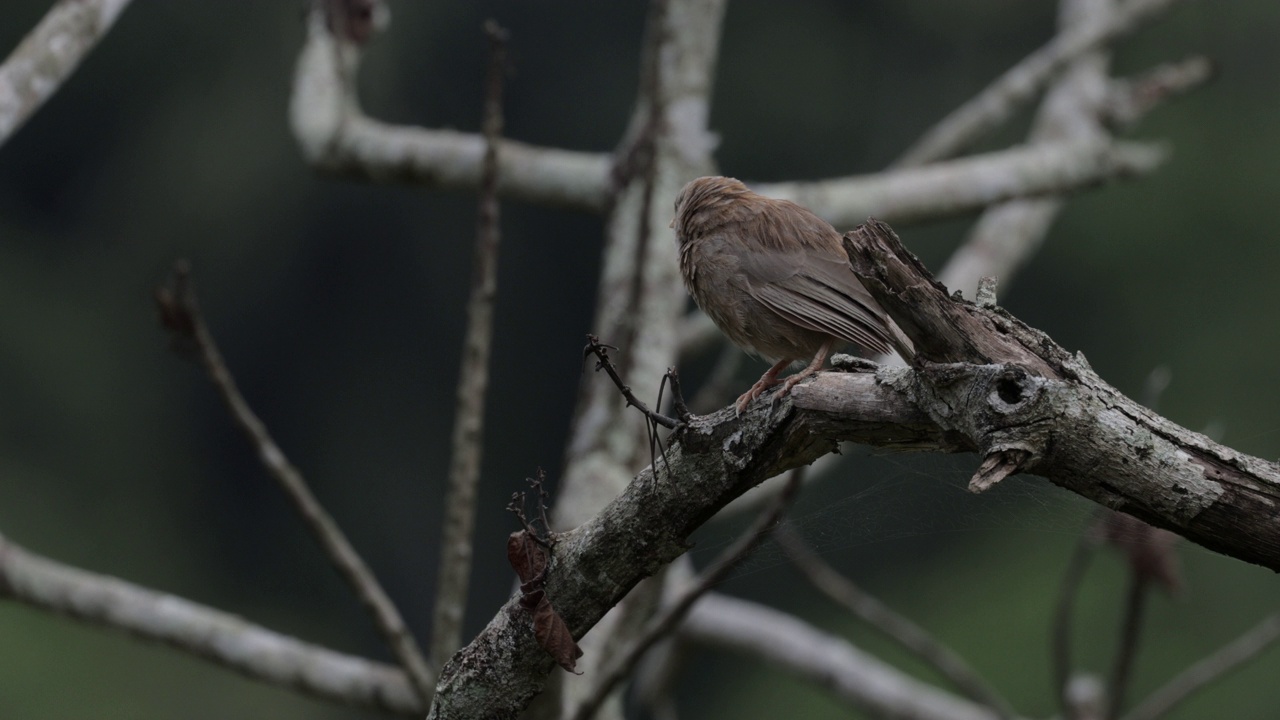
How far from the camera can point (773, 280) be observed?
3.37m

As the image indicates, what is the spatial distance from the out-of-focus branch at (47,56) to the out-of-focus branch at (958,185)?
2339 mm

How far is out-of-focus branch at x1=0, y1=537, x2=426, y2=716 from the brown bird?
5.41 ft

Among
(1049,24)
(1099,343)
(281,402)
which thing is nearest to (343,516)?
(281,402)

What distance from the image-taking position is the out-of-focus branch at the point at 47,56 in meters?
4.17

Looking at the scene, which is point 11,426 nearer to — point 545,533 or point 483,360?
point 483,360

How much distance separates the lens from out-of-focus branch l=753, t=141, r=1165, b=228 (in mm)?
5590

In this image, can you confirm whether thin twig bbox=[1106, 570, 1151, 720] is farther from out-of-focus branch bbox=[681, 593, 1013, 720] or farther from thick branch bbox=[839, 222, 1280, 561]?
thick branch bbox=[839, 222, 1280, 561]

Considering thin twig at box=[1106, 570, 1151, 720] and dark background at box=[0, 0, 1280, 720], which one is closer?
thin twig at box=[1106, 570, 1151, 720]

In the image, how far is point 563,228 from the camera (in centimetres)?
1561

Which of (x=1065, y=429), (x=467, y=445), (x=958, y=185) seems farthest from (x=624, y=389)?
(x=958, y=185)

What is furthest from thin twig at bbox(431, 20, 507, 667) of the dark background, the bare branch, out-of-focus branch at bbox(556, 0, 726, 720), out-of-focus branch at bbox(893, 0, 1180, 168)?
the dark background

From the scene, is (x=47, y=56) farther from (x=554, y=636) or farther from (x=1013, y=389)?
(x=1013, y=389)

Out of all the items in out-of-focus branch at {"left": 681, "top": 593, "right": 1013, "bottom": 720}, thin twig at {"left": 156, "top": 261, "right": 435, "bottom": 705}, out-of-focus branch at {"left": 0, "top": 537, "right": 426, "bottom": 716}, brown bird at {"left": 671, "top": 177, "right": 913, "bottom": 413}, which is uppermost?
brown bird at {"left": 671, "top": 177, "right": 913, "bottom": 413}

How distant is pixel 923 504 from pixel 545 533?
0.72m
